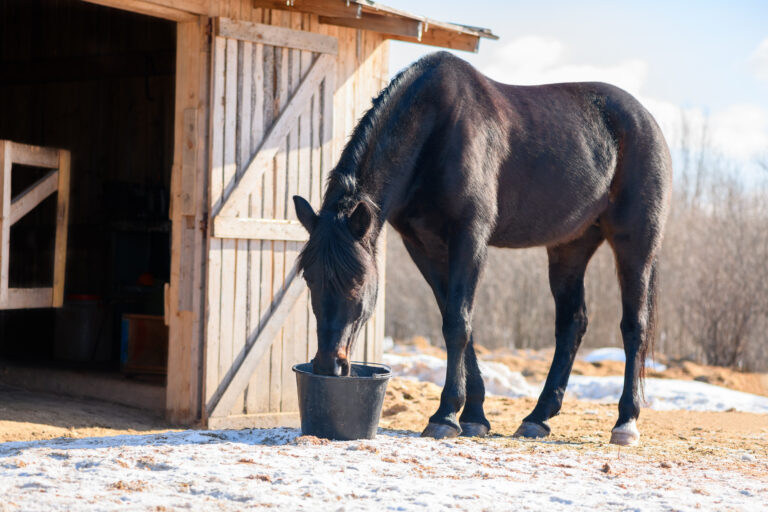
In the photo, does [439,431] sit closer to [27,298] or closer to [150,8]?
[27,298]

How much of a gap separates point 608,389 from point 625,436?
538cm

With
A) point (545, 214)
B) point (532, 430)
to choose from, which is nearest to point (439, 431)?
point (532, 430)

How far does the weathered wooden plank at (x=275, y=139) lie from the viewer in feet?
21.2

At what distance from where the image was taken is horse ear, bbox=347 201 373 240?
4316 mm

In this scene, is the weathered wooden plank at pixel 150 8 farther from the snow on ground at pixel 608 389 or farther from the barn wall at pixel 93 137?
the snow on ground at pixel 608 389

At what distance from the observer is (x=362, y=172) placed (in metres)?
4.71

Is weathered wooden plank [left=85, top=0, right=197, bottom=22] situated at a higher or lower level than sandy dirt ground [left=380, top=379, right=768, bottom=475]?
higher

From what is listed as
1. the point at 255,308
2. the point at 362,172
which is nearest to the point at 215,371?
the point at 255,308

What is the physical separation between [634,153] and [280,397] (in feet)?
11.0

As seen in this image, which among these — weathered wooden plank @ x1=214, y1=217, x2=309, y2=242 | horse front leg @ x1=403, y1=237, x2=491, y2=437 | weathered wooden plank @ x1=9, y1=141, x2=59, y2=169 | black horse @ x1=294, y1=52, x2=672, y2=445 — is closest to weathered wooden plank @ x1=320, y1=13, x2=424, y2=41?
black horse @ x1=294, y1=52, x2=672, y2=445

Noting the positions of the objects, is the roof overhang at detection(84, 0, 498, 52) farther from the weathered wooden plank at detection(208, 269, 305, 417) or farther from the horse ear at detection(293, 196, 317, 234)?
the horse ear at detection(293, 196, 317, 234)

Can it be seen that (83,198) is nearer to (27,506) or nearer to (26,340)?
(26,340)

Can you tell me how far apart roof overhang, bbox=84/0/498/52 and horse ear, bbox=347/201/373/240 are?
2.75m

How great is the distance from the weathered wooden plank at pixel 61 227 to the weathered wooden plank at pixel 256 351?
1.51 meters
